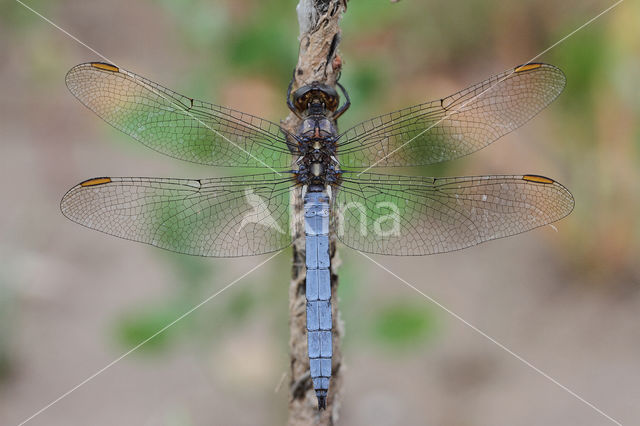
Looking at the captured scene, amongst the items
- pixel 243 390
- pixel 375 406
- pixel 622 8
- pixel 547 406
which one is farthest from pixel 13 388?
pixel 622 8

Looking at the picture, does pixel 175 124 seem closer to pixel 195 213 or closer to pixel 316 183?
pixel 195 213

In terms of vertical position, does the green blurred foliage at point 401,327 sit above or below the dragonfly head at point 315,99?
below

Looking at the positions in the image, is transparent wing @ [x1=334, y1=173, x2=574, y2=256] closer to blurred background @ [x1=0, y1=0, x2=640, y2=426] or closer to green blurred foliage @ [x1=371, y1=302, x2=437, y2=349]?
blurred background @ [x1=0, y1=0, x2=640, y2=426]

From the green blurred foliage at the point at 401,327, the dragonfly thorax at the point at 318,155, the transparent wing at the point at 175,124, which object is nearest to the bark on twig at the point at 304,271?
the dragonfly thorax at the point at 318,155

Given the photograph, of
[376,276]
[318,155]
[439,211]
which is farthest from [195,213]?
[376,276]

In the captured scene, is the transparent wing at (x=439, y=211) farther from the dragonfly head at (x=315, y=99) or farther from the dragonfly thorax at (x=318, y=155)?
the dragonfly head at (x=315, y=99)

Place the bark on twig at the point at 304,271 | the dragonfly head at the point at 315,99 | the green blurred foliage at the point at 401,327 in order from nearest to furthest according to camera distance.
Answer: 1. the bark on twig at the point at 304,271
2. the dragonfly head at the point at 315,99
3. the green blurred foliage at the point at 401,327
